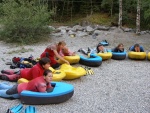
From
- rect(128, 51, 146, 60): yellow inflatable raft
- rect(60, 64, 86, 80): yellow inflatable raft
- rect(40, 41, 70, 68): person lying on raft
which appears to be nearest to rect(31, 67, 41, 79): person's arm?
rect(60, 64, 86, 80): yellow inflatable raft

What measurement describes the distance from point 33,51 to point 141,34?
629 centimetres

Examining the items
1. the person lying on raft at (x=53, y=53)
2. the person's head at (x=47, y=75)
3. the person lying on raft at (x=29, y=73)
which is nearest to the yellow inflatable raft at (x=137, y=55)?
the person lying on raft at (x=53, y=53)

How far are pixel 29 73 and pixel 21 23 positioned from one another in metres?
7.08

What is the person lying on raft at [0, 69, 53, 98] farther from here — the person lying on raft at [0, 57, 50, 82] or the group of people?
the person lying on raft at [0, 57, 50, 82]

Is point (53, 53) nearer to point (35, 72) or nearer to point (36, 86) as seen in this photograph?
point (35, 72)

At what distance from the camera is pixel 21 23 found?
12711 millimetres

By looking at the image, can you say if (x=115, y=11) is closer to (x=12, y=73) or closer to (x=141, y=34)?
(x=141, y=34)

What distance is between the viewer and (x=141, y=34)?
14.5 meters

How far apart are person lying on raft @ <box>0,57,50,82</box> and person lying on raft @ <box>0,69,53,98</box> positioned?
37 cm

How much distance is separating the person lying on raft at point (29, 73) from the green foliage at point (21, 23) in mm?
5959

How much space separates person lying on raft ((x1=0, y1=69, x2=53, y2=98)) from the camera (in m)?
5.06

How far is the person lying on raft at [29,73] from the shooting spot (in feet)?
18.0

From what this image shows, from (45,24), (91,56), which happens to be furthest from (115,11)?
(91,56)

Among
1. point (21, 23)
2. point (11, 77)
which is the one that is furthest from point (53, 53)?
point (21, 23)
